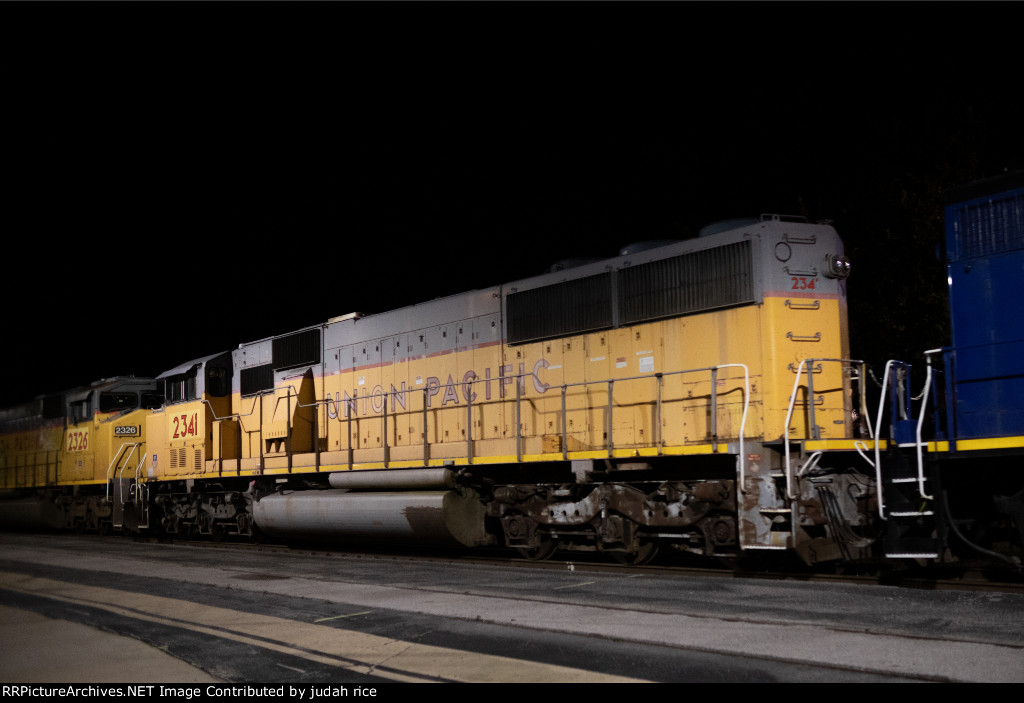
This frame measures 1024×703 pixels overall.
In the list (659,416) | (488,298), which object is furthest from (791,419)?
(488,298)

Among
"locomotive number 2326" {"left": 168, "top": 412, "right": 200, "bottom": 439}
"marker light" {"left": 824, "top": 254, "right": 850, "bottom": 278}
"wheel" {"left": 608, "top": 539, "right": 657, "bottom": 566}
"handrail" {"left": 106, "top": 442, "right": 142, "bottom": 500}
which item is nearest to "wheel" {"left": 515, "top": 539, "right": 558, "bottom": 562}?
"wheel" {"left": 608, "top": 539, "right": 657, "bottom": 566}

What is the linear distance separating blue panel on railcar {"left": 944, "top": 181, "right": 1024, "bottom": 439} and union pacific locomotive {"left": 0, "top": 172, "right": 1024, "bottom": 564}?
0.02 m

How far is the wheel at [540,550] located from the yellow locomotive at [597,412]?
0.03 meters

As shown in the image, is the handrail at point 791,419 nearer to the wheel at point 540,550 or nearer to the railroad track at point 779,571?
the railroad track at point 779,571

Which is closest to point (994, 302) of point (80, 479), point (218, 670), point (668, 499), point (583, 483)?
point (668, 499)

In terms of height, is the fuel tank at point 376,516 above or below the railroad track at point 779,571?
above

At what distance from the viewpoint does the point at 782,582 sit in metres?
9.06

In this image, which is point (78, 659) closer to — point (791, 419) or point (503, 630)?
point (503, 630)

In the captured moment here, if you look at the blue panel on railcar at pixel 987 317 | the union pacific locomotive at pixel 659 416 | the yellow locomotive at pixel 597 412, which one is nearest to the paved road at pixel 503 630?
the union pacific locomotive at pixel 659 416

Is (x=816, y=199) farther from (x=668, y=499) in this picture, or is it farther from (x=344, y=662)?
(x=344, y=662)

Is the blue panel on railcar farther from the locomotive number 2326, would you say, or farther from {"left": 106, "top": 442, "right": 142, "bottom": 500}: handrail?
{"left": 106, "top": 442, "right": 142, "bottom": 500}: handrail

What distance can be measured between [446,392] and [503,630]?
698cm

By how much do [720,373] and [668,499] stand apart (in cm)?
151

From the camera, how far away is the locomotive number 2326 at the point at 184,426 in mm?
18453
